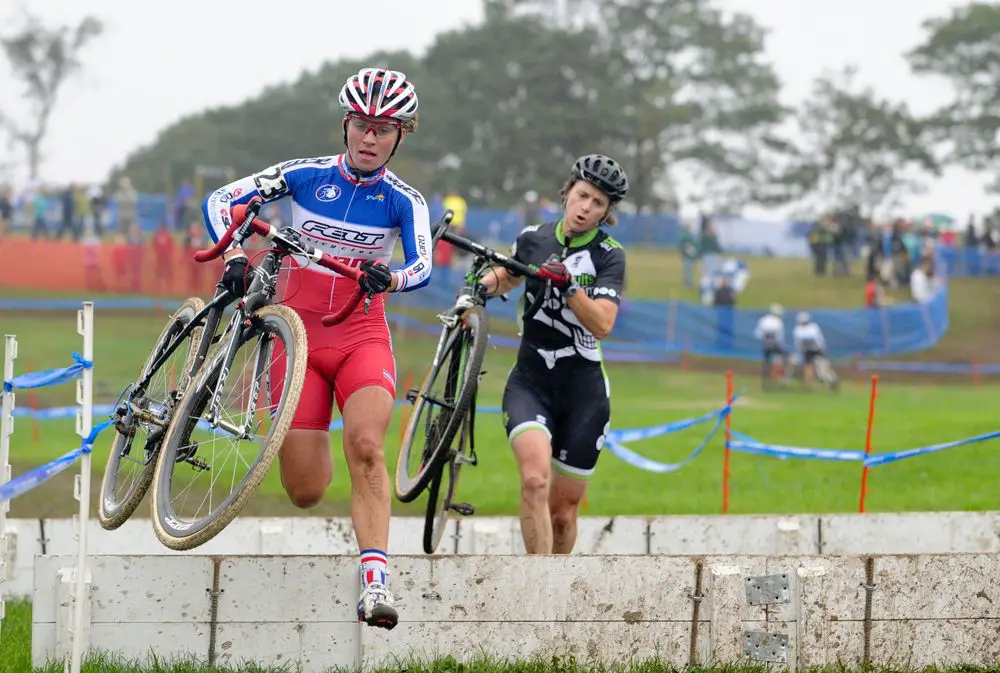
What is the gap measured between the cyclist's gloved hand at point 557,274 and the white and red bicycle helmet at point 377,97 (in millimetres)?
1431

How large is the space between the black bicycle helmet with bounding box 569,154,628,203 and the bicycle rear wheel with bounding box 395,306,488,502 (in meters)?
1.13

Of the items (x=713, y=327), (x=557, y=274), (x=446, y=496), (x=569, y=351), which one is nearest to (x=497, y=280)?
(x=569, y=351)

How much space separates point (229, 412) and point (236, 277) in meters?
0.75

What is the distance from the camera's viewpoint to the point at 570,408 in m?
9.67

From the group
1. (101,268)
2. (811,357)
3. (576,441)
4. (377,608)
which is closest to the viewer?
(377,608)

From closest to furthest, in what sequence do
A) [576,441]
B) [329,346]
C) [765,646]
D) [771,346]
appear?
[765,646] → [329,346] → [576,441] → [771,346]

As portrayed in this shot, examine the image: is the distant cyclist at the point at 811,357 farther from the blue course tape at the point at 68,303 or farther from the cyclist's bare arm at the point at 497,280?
the cyclist's bare arm at the point at 497,280

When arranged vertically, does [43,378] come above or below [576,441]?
above

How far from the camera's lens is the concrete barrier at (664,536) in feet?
36.1

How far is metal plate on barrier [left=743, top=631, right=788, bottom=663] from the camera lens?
298 inches

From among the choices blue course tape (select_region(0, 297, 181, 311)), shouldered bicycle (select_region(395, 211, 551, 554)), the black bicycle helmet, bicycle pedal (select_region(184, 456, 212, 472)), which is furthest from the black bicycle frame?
blue course tape (select_region(0, 297, 181, 311))

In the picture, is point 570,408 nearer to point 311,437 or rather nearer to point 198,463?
point 311,437

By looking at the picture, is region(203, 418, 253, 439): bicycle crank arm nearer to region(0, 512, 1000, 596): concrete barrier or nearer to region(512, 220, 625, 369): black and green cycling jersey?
region(512, 220, 625, 369): black and green cycling jersey

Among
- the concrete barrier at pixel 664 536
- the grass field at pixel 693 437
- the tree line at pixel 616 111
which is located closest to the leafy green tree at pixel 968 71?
the tree line at pixel 616 111
